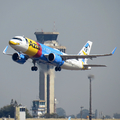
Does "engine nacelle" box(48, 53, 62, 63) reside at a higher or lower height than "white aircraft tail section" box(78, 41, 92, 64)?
lower

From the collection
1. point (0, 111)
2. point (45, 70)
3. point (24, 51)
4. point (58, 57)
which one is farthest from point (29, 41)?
point (0, 111)

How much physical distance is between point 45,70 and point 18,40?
110 ft

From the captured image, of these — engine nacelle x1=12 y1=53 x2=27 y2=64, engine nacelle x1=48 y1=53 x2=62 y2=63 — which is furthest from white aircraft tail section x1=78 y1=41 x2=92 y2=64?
engine nacelle x1=12 y1=53 x2=27 y2=64

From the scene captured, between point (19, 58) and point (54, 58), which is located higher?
point (54, 58)

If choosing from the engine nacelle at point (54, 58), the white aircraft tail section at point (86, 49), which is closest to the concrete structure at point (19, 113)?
the white aircraft tail section at point (86, 49)

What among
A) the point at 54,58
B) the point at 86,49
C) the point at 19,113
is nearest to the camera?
the point at 54,58

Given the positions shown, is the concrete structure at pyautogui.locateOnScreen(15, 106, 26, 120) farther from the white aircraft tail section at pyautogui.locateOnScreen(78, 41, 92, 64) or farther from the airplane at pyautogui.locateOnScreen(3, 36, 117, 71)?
the airplane at pyautogui.locateOnScreen(3, 36, 117, 71)

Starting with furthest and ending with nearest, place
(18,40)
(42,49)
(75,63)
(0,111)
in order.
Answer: (0,111) → (75,63) → (42,49) → (18,40)

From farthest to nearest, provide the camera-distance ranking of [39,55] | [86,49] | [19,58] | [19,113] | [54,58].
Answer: [19,113] < [86,49] < [54,58] < [39,55] < [19,58]

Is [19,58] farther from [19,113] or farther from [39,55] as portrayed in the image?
[19,113]

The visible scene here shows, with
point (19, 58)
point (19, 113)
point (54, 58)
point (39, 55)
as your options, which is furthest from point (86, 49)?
point (19, 113)

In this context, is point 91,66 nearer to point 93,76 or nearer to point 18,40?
point 93,76

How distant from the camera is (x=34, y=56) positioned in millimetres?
82250

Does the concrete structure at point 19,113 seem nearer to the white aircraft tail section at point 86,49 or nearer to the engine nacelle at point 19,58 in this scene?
the white aircraft tail section at point 86,49
